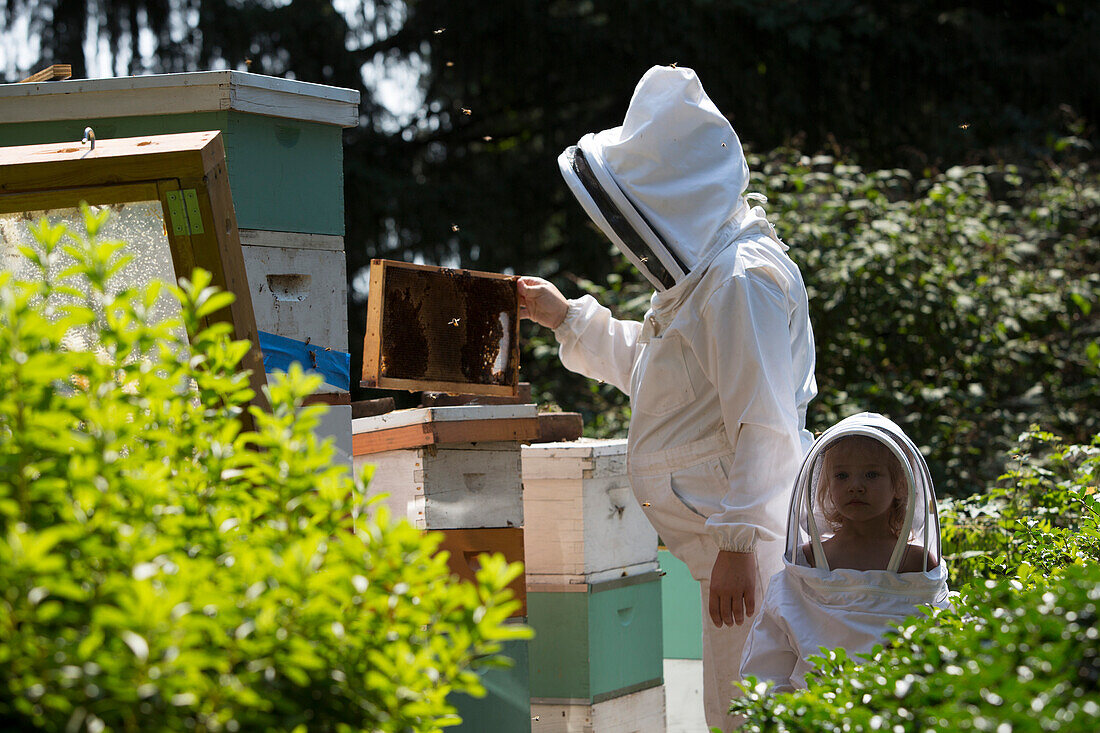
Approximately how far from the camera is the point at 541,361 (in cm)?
684

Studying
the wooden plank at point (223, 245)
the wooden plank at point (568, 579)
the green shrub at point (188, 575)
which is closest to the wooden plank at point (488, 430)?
the wooden plank at point (568, 579)

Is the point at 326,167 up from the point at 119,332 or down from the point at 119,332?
up

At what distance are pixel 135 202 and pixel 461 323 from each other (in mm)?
1205

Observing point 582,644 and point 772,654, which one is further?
point 582,644

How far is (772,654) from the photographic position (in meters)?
2.13

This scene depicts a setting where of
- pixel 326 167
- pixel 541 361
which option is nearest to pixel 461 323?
pixel 326 167

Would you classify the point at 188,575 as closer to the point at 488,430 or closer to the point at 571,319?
the point at 488,430

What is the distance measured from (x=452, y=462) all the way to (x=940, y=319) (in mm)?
3499

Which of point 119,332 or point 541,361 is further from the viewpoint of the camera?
point 541,361

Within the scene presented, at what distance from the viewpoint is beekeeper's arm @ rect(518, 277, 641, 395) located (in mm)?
3074

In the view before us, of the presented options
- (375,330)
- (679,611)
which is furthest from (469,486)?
(679,611)

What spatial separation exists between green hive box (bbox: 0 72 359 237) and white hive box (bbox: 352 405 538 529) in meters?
0.64

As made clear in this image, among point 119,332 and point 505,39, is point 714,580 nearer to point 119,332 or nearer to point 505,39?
point 119,332

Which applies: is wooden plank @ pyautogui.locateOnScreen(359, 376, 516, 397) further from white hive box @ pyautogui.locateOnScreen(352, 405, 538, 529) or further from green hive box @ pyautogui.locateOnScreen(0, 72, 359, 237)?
green hive box @ pyautogui.locateOnScreen(0, 72, 359, 237)
